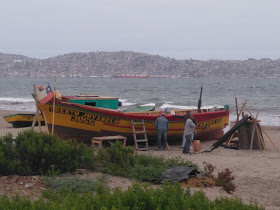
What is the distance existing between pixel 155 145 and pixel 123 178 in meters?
7.34

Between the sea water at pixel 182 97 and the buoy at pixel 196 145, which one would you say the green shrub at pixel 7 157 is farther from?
the buoy at pixel 196 145

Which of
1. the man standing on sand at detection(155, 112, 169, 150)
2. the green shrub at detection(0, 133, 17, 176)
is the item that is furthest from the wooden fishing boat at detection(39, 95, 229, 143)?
the green shrub at detection(0, 133, 17, 176)

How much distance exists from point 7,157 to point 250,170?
6.54 meters

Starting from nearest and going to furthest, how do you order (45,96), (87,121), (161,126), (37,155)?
(37,155) < (45,96) < (87,121) < (161,126)

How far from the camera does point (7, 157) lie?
9.54 meters

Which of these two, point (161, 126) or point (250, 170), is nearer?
point (250, 170)

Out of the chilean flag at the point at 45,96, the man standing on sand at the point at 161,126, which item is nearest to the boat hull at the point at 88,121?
the man standing on sand at the point at 161,126

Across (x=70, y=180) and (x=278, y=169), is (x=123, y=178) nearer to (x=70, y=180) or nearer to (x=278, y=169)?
(x=70, y=180)

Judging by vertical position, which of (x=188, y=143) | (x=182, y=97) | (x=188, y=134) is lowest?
(x=182, y=97)

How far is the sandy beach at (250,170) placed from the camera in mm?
8969

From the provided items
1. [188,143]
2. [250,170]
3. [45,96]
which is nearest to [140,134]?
[188,143]

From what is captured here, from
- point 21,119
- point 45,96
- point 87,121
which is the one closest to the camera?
point 45,96

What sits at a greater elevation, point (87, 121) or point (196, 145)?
point (87, 121)

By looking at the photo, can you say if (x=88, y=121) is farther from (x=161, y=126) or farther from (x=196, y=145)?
(x=196, y=145)
